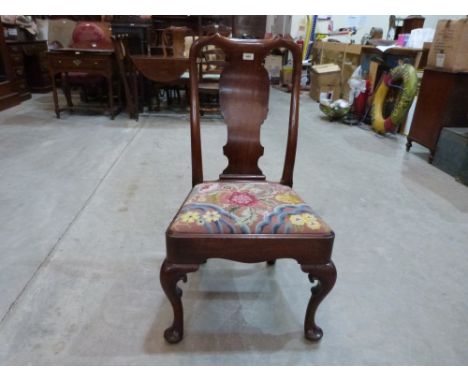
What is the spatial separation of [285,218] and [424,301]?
0.80 metres

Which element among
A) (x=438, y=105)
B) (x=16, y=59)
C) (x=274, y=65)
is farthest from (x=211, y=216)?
(x=274, y=65)

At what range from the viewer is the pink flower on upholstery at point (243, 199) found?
1.13m

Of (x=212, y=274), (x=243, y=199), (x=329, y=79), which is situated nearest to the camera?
(x=243, y=199)

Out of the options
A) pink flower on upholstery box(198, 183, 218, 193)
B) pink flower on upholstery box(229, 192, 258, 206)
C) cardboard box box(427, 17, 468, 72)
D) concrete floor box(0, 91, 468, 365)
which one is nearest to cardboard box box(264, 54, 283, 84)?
cardboard box box(427, 17, 468, 72)

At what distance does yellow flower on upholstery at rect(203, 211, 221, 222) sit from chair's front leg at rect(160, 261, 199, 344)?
14 centimetres

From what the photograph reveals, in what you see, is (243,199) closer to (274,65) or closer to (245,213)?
(245,213)

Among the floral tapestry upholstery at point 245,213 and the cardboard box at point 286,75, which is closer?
the floral tapestry upholstery at point 245,213

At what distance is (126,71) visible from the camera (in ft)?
14.0

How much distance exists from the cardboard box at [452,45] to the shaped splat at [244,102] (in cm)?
218

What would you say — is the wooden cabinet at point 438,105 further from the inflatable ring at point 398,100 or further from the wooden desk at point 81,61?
the wooden desk at point 81,61

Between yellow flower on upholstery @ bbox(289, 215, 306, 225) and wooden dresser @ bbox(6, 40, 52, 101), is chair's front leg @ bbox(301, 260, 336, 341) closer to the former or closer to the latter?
yellow flower on upholstery @ bbox(289, 215, 306, 225)

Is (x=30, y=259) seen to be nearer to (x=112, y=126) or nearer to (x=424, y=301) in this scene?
(x=424, y=301)

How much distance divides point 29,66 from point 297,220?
6.02m

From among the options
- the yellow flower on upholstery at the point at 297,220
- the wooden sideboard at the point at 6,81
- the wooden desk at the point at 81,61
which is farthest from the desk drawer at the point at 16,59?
the yellow flower on upholstery at the point at 297,220
